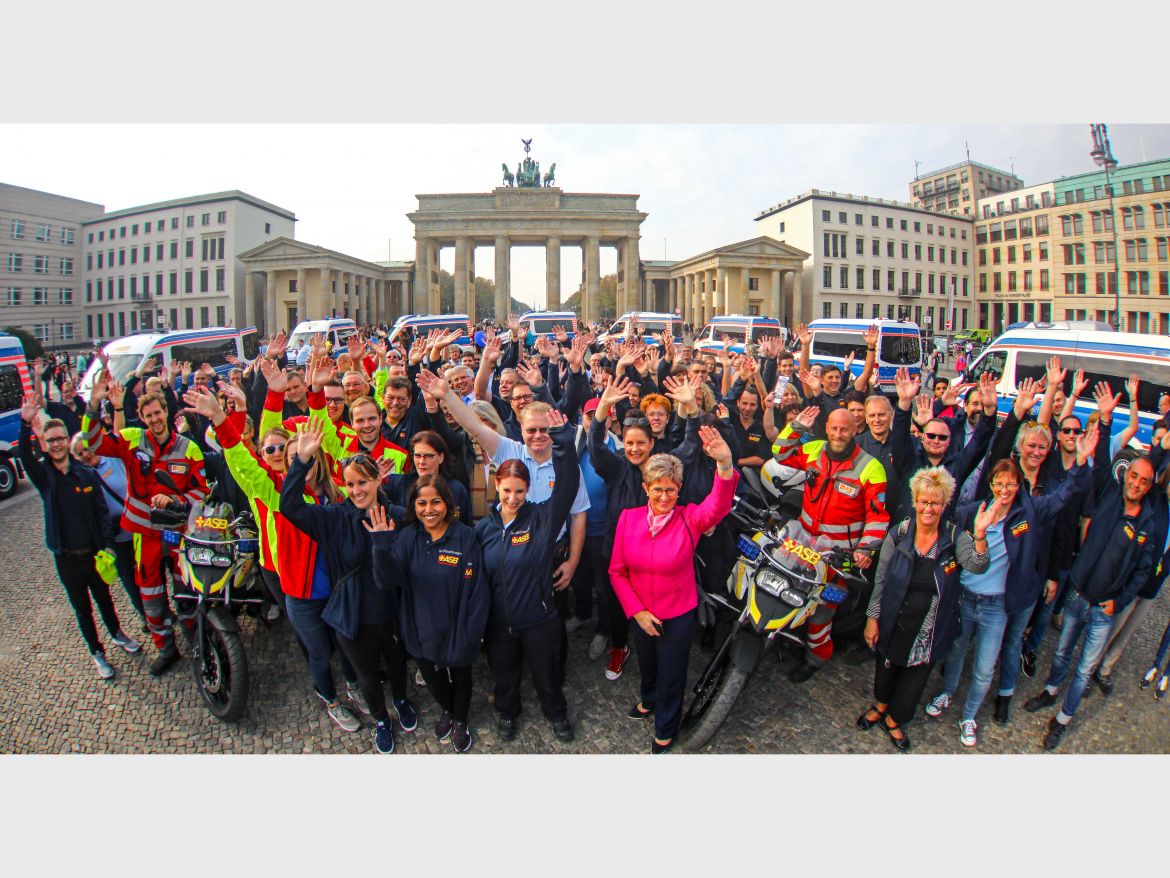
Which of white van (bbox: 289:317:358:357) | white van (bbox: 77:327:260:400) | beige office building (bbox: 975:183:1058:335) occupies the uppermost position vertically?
beige office building (bbox: 975:183:1058:335)

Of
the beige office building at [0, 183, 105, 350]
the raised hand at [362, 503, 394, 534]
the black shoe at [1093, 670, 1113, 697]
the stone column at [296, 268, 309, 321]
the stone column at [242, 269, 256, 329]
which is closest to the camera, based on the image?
the raised hand at [362, 503, 394, 534]

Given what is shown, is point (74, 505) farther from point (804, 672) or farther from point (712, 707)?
point (804, 672)

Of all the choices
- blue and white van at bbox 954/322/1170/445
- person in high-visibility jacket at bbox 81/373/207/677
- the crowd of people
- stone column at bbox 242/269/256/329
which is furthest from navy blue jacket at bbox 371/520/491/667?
stone column at bbox 242/269/256/329

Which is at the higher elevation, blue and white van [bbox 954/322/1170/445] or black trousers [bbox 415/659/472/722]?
blue and white van [bbox 954/322/1170/445]

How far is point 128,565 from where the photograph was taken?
432 centimetres

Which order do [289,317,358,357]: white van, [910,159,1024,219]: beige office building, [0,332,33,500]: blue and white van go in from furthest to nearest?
[910,159,1024,219]: beige office building, [289,317,358,357]: white van, [0,332,33,500]: blue and white van

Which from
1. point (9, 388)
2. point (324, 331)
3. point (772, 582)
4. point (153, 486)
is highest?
point (324, 331)

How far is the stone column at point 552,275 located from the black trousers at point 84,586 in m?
51.3

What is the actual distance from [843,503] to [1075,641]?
75.4 inches

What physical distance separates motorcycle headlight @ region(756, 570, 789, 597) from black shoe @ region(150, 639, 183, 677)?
4523 mm

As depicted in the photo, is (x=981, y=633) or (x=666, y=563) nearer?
(x=666, y=563)

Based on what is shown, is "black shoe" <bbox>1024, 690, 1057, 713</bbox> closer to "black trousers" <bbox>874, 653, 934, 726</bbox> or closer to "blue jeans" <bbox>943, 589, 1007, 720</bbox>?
"blue jeans" <bbox>943, 589, 1007, 720</bbox>

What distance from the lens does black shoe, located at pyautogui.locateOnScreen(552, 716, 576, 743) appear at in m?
3.44

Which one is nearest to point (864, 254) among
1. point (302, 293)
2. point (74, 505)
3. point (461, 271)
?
point (461, 271)
